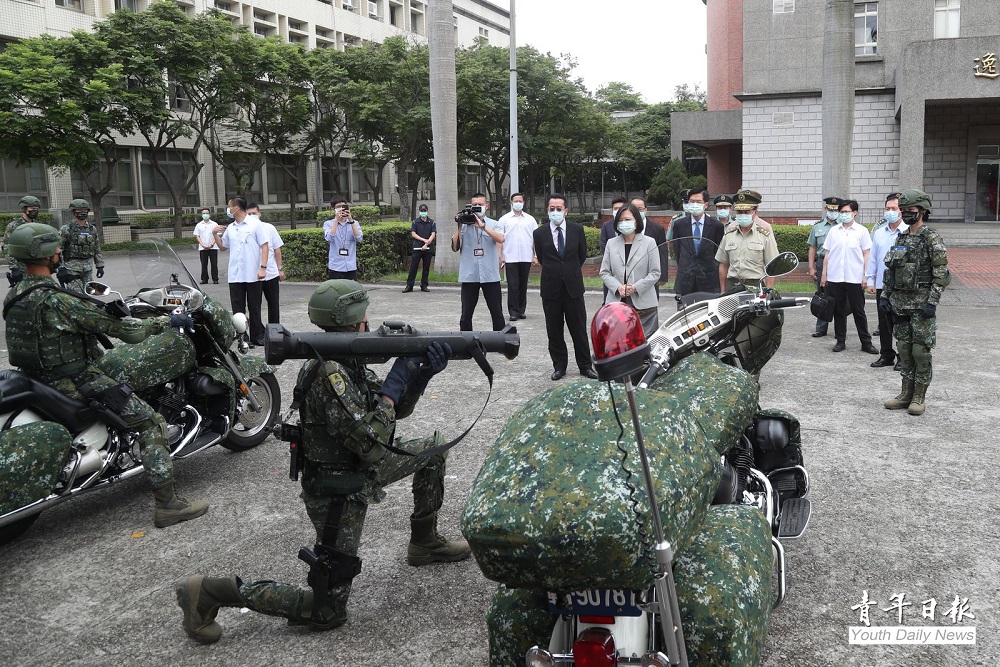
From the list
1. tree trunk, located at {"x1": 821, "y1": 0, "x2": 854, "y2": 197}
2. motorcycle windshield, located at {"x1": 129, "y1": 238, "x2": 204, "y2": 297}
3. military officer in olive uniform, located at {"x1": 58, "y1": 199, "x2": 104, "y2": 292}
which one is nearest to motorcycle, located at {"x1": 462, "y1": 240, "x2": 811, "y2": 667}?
motorcycle windshield, located at {"x1": 129, "y1": 238, "x2": 204, "y2": 297}

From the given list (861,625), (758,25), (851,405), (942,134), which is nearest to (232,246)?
(851,405)

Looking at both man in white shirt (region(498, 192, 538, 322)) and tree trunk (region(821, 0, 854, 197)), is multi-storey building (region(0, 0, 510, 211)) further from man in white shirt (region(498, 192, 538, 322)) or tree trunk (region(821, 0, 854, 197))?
tree trunk (region(821, 0, 854, 197))

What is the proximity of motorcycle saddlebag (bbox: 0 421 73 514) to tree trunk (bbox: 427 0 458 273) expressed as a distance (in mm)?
12812

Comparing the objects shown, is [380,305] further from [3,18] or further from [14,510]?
[3,18]

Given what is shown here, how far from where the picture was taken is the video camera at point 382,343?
3422 millimetres

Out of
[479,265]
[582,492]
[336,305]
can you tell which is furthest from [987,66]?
[582,492]

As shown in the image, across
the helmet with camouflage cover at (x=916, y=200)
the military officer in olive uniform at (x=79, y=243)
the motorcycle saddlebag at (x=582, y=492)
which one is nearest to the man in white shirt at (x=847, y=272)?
the helmet with camouflage cover at (x=916, y=200)

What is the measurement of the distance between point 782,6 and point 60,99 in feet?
75.4

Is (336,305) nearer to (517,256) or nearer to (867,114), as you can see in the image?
(517,256)

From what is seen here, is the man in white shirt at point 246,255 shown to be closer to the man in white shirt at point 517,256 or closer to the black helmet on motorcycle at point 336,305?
the man in white shirt at point 517,256

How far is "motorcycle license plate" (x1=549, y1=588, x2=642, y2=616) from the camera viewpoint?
6.90 ft

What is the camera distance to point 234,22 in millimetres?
44000

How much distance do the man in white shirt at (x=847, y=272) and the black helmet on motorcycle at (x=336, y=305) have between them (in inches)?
288

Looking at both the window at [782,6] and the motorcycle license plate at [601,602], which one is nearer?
the motorcycle license plate at [601,602]
